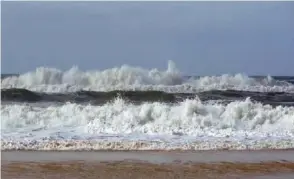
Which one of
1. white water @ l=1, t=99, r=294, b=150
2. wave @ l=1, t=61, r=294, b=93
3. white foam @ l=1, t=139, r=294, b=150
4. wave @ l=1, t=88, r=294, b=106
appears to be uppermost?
wave @ l=1, t=61, r=294, b=93

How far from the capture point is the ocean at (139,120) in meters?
10.9

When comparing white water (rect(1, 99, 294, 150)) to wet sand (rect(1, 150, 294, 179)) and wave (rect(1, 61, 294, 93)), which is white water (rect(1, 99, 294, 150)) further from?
wave (rect(1, 61, 294, 93))

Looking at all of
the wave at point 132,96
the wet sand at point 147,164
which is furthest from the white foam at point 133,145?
the wave at point 132,96

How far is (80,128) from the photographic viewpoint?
1326 centimetres

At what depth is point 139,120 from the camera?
45.6ft

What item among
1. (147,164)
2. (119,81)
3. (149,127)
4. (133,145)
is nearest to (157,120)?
(149,127)

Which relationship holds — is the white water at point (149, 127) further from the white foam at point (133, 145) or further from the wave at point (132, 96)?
the wave at point (132, 96)

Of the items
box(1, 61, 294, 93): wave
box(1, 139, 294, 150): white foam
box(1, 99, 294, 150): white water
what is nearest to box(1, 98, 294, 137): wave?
box(1, 99, 294, 150): white water

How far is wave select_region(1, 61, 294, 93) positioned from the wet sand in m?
14.4

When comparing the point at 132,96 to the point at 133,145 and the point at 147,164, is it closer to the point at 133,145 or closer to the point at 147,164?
the point at 133,145

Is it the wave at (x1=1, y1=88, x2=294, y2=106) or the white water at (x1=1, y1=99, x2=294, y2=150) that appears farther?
the wave at (x1=1, y1=88, x2=294, y2=106)

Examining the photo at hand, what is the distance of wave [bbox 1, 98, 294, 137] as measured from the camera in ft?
42.1

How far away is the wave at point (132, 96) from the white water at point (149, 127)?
3.97m

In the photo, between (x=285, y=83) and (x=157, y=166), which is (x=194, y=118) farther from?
(x=285, y=83)
